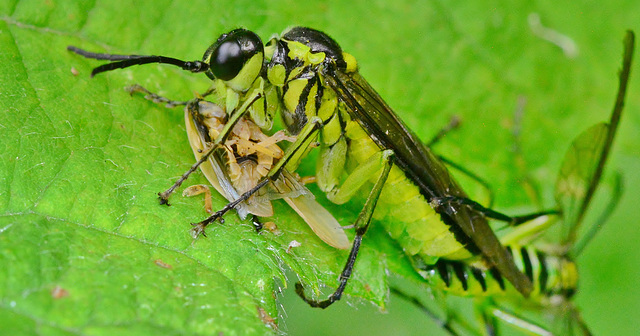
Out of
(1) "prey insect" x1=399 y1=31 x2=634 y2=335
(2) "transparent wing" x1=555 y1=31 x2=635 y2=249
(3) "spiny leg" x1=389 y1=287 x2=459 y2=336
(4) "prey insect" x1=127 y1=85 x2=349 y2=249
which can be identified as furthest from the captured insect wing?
(2) "transparent wing" x1=555 y1=31 x2=635 y2=249

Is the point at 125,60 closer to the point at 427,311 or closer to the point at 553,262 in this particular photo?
the point at 427,311

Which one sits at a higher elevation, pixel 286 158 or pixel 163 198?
pixel 286 158

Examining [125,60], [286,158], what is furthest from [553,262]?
[125,60]

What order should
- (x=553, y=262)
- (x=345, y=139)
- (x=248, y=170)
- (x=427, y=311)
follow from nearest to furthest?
(x=248, y=170) < (x=345, y=139) < (x=553, y=262) < (x=427, y=311)

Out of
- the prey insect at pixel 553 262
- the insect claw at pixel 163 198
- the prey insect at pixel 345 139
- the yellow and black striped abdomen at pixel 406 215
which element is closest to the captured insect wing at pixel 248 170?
the prey insect at pixel 345 139

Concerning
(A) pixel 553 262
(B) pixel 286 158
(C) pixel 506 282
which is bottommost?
(C) pixel 506 282

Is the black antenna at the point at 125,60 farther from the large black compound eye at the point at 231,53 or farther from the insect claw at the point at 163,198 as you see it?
the insect claw at the point at 163,198

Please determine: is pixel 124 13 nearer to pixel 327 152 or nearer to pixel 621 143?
pixel 327 152

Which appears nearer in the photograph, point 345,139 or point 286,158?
point 286,158
